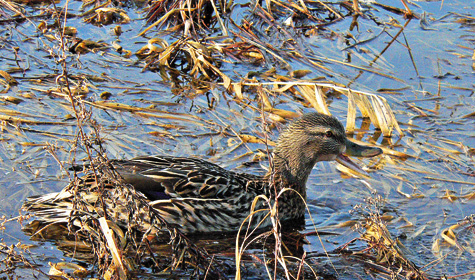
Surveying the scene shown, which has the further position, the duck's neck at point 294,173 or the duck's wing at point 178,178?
the duck's neck at point 294,173

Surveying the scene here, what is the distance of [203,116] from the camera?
331 inches

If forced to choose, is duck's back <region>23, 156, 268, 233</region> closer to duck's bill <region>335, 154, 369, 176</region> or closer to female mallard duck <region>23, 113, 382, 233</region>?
female mallard duck <region>23, 113, 382, 233</region>

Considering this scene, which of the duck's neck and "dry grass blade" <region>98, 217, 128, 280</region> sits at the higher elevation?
"dry grass blade" <region>98, 217, 128, 280</region>

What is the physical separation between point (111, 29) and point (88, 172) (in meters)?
5.53

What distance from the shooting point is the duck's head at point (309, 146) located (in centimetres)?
721

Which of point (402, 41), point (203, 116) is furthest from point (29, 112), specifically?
point (402, 41)

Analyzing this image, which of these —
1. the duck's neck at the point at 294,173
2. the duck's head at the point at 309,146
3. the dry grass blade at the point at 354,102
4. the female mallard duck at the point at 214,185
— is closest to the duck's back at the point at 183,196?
the female mallard duck at the point at 214,185

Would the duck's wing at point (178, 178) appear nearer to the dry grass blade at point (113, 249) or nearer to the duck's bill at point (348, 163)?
the duck's bill at point (348, 163)

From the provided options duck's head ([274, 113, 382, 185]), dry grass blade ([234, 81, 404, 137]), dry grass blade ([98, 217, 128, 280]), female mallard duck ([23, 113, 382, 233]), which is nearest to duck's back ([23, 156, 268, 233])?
female mallard duck ([23, 113, 382, 233])

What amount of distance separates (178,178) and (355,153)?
2082mm

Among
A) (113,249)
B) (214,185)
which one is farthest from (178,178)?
(113,249)

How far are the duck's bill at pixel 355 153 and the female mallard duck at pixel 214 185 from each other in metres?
0.01

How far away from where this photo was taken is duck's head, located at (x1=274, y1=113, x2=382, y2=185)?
7.21 meters

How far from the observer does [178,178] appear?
21.5 feet
